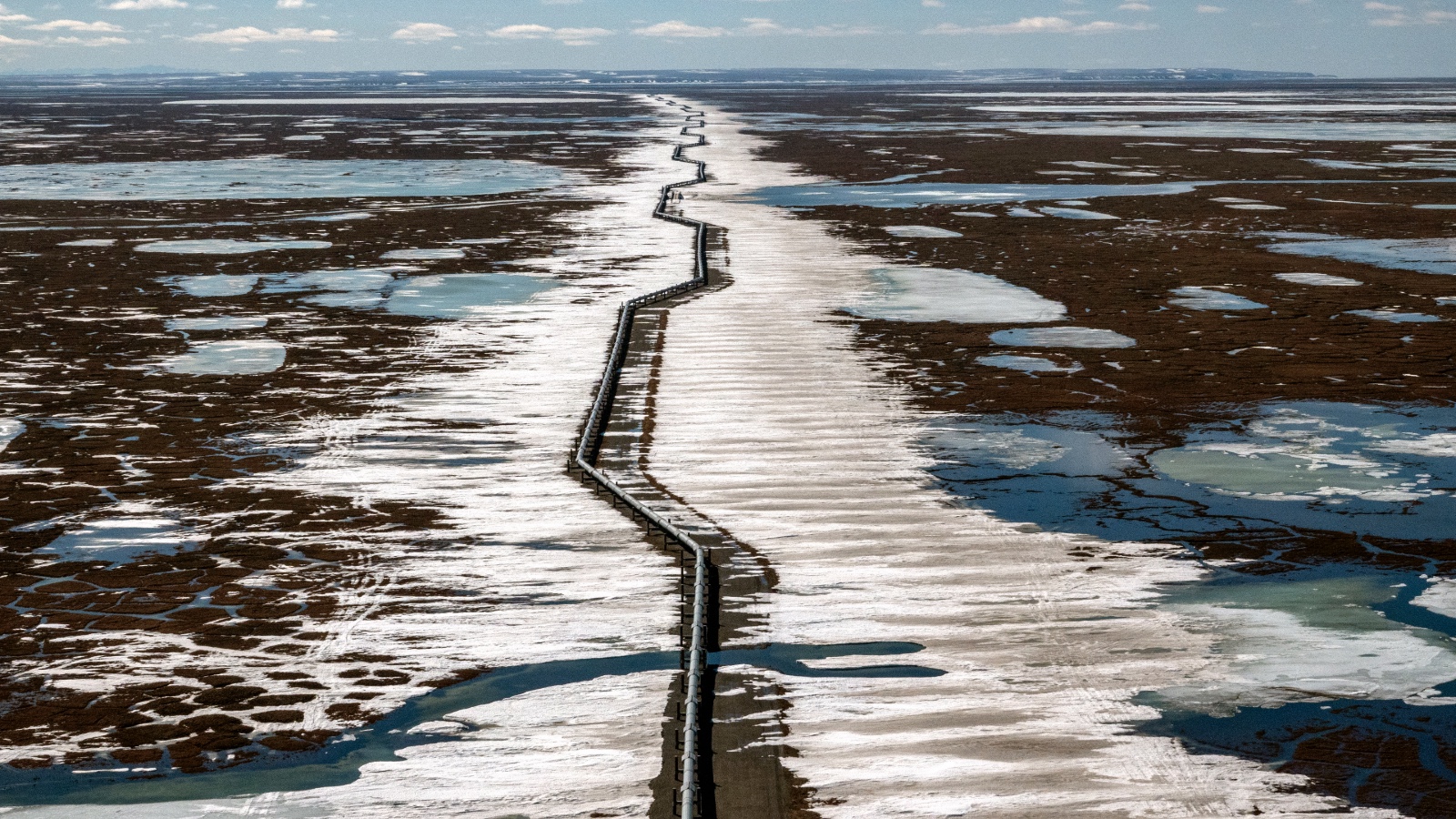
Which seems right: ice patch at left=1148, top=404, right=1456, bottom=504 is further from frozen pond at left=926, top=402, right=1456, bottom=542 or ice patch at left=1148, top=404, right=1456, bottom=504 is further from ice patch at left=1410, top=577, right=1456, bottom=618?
ice patch at left=1410, top=577, right=1456, bottom=618

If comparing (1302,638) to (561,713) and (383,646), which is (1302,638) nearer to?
(561,713)

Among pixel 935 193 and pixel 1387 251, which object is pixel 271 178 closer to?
pixel 935 193

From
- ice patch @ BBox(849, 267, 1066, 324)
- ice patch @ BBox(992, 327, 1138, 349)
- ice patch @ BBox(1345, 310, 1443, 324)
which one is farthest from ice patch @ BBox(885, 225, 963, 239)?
ice patch @ BBox(1345, 310, 1443, 324)

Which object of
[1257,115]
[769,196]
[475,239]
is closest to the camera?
[475,239]

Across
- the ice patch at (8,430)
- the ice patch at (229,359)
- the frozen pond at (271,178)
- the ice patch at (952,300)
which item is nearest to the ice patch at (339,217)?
the frozen pond at (271,178)

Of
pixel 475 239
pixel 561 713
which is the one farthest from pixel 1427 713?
pixel 475 239

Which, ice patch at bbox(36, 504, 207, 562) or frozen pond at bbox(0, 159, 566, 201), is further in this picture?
frozen pond at bbox(0, 159, 566, 201)
